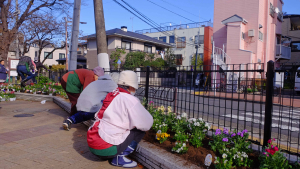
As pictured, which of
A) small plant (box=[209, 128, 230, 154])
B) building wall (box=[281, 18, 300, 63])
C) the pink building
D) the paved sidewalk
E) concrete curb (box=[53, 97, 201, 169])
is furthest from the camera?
building wall (box=[281, 18, 300, 63])

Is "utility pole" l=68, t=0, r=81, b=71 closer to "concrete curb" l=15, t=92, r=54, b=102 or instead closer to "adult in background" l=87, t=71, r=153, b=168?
"concrete curb" l=15, t=92, r=54, b=102

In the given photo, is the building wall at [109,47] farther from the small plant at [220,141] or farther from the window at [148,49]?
the small plant at [220,141]

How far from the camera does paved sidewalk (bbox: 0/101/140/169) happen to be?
11.0 ft

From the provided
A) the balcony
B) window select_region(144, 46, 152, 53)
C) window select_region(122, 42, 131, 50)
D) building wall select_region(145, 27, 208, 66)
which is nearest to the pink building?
the balcony

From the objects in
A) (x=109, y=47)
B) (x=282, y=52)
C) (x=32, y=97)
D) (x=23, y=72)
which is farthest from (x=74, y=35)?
(x=282, y=52)

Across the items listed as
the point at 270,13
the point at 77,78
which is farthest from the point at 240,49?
the point at 77,78

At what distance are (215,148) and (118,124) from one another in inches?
48.6

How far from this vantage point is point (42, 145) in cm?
410

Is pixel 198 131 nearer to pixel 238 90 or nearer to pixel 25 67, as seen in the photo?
pixel 238 90

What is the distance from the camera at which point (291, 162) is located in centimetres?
270

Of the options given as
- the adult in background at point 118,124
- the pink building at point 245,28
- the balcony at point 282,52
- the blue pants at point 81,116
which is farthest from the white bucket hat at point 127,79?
the balcony at point 282,52

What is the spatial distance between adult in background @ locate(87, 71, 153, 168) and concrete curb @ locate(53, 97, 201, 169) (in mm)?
299

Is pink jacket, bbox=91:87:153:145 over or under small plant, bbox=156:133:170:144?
over

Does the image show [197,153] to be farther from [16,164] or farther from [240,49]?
[240,49]
